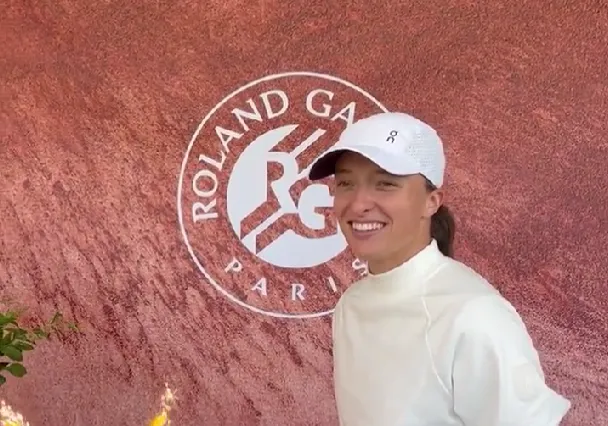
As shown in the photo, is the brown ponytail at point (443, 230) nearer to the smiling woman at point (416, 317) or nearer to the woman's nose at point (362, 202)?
the smiling woman at point (416, 317)

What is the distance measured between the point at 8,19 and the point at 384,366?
1340 mm

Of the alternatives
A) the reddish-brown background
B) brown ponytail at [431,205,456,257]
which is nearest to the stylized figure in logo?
the reddish-brown background

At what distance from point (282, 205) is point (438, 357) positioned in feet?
2.93

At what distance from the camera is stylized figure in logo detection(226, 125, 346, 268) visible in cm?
181

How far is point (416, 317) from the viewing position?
1036 millimetres

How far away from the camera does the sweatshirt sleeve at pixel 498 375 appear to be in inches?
36.6

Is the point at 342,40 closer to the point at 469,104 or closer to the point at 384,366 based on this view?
the point at 469,104

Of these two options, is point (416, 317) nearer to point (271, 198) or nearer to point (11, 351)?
point (11, 351)

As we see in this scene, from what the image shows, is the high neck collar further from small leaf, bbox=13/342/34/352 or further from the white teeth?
small leaf, bbox=13/342/34/352

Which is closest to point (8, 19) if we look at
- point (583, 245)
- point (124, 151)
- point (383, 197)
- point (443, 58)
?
point (124, 151)

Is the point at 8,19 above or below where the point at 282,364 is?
above

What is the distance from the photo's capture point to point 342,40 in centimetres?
178

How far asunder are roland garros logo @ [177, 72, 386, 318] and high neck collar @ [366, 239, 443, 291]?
71cm

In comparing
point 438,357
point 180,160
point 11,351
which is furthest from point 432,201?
point 180,160
